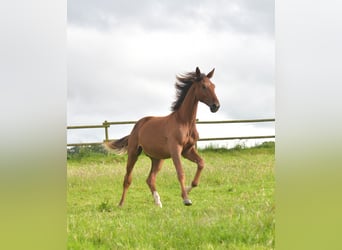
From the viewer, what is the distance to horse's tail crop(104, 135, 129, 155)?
278 centimetres

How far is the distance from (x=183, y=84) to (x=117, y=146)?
0.47 meters

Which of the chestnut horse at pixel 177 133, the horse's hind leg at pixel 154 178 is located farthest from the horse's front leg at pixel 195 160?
the horse's hind leg at pixel 154 178

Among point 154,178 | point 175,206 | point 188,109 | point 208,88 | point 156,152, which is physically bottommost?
point 175,206

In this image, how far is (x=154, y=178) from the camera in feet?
9.07

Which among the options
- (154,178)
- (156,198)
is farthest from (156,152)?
(156,198)

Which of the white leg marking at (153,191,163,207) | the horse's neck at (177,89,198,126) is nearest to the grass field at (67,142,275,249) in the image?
the white leg marking at (153,191,163,207)

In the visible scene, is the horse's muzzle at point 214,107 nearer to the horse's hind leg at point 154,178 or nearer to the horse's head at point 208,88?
the horse's head at point 208,88

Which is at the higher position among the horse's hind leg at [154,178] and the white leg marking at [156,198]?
the horse's hind leg at [154,178]

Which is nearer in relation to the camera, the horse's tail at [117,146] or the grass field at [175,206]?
the grass field at [175,206]

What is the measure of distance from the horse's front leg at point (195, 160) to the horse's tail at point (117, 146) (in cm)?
31

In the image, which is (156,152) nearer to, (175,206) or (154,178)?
(154,178)

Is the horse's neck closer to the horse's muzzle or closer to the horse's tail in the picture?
the horse's muzzle

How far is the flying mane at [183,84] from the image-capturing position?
2730 millimetres
